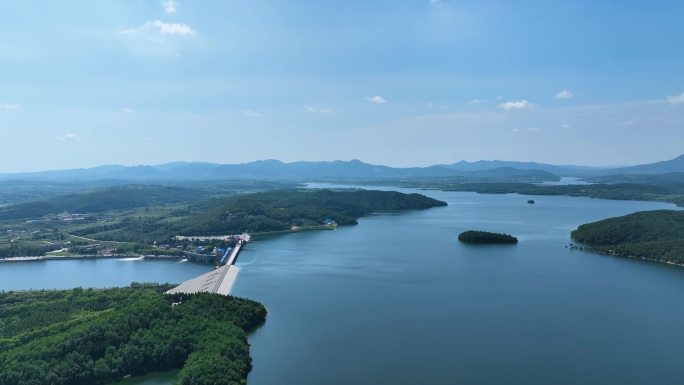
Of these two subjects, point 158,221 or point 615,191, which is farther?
point 615,191

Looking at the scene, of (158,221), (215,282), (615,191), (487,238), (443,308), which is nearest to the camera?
(443,308)

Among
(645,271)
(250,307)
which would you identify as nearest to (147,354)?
(250,307)

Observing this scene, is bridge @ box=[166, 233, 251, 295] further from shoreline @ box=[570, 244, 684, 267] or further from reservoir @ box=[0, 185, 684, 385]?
shoreline @ box=[570, 244, 684, 267]

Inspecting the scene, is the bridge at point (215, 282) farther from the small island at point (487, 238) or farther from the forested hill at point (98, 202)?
the forested hill at point (98, 202)

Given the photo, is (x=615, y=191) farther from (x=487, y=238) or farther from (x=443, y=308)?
(x=443, y=308)

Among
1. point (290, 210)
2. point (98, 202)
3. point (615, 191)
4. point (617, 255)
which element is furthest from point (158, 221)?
point (615, 191)

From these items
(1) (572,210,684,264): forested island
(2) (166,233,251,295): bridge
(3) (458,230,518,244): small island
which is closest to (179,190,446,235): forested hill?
(2) (166,233,251,295): bridge
